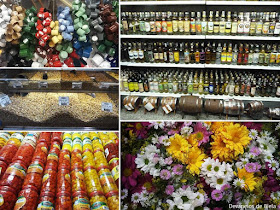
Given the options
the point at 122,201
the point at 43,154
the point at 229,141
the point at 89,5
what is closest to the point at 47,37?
the point at 89,5

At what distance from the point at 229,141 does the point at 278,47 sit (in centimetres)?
192

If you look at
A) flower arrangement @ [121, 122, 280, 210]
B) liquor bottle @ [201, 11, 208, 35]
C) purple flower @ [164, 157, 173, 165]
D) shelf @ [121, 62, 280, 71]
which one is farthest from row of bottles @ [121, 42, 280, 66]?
purple flower @ [164, 157, 173, 165]

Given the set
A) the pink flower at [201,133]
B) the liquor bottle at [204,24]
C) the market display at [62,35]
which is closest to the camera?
the pink flower at [201,133]

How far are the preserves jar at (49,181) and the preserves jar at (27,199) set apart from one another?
5 cm

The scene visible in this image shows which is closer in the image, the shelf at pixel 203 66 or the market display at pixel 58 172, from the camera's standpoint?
the market display at pixel 58 172

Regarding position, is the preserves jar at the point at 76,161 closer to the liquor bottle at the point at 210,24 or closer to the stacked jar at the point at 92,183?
the stacked jar at the point at 92,183

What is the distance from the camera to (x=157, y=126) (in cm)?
171

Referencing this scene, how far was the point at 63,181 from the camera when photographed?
1467mm

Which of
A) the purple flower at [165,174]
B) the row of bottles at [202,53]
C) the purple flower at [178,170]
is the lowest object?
the purple flower at [165,174]

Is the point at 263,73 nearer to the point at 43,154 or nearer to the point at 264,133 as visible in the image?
the point at 264,133

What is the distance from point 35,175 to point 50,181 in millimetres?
85

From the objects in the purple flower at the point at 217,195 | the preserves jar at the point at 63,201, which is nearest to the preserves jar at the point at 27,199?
the preserves jar at the point at 63,201

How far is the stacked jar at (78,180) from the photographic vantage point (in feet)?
4.63

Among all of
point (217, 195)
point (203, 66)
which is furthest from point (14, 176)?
point (203, 66)
